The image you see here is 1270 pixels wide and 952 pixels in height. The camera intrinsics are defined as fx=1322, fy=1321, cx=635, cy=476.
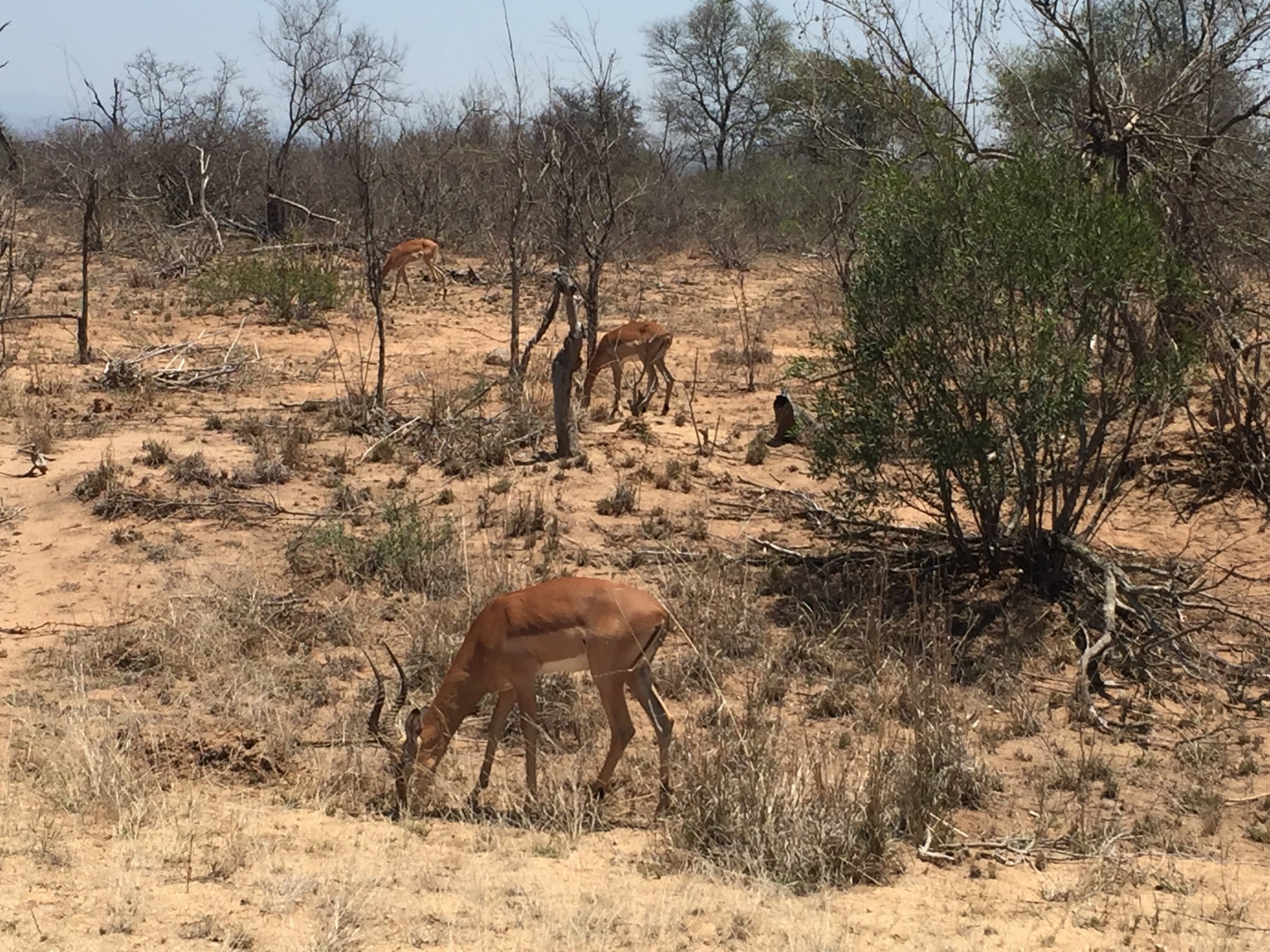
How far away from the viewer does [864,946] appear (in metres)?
4.44

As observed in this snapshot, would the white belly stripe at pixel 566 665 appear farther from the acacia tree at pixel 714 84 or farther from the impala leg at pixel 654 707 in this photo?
the acacia tree at pixel 714 84

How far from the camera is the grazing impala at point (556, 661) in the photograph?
19.3ft

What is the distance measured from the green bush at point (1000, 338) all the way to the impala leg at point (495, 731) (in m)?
3.45

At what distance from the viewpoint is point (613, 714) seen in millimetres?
5930

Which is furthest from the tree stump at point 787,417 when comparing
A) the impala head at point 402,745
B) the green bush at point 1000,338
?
the impala head at point 402,745

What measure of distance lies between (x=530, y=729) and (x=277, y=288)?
13.0 metres

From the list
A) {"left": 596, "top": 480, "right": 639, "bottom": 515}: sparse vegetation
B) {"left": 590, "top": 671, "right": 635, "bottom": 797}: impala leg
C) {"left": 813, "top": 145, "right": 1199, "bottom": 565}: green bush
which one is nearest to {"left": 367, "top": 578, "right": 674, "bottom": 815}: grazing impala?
{"left": 590, "top": 671, "right": 635, "bottom": 797}: impala leg

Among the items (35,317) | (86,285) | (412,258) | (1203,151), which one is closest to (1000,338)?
(1203,151)

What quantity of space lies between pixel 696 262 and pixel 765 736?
2135 centimetres

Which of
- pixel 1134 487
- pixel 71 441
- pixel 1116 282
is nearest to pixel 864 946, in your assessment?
pixel 1116 282

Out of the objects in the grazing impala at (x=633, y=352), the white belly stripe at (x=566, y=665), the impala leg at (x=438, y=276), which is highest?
the impala leg at (x=438, y=276)

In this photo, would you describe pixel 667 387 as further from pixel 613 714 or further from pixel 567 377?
pixel 613 714

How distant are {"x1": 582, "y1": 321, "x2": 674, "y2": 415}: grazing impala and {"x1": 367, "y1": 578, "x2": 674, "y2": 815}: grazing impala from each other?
25.8 feet

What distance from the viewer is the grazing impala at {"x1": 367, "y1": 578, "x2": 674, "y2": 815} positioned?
589 cm
